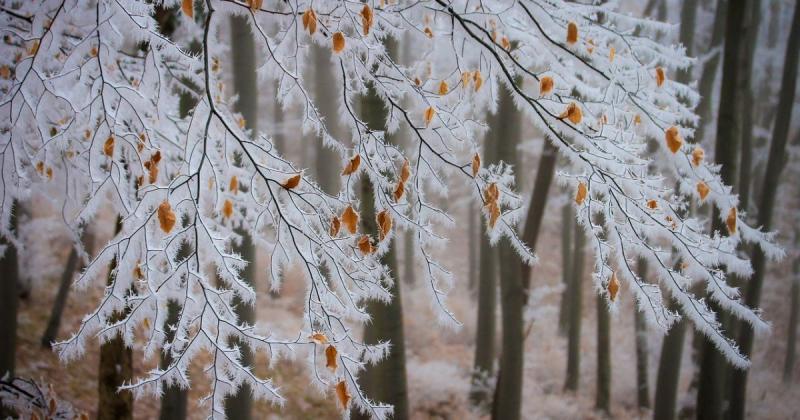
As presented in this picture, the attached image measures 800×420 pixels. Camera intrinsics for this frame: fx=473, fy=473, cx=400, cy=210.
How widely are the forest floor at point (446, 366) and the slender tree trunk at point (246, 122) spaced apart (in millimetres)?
932

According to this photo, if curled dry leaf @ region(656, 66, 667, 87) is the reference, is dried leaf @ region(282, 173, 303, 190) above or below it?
below

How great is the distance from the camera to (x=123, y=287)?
187 cm

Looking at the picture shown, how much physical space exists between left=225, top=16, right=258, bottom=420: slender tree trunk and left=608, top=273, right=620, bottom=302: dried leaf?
368 centimetres

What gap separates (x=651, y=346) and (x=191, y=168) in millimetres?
10159

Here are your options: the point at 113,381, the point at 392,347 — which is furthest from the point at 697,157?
the point at 113,381

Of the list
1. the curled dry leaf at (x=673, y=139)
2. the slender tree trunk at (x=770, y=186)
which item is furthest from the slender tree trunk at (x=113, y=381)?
the slender tree trunk at (x=770, y=186)

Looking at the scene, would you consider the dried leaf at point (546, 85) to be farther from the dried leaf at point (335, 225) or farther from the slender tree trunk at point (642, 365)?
the slender tree trunk at point (642, 365)

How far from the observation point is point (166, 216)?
1.72 meters

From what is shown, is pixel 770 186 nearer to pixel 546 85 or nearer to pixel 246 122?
pixel 546 85

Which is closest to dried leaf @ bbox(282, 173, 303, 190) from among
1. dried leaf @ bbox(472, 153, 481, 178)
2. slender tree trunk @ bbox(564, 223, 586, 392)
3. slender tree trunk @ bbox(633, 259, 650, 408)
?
dried leaf @ bbox(472, 153, 481, 178)

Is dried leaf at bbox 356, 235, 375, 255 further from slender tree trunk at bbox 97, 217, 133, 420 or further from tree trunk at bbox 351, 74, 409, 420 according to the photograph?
slender tree trunk at bbox 97, 217, 133, 420

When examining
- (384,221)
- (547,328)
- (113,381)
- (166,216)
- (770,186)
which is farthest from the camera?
(547,328)

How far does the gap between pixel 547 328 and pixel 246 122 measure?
10.9 meters

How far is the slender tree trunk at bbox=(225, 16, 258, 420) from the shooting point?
504 cm
